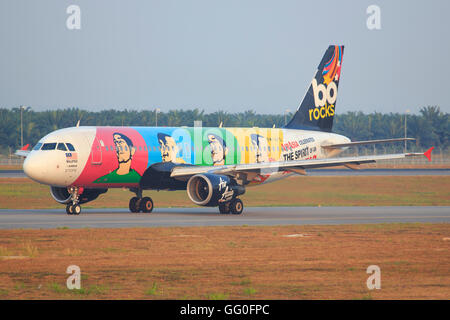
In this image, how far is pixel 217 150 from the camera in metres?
42.2

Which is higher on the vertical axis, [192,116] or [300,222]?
[192,116]

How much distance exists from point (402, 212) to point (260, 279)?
2397 centimetres

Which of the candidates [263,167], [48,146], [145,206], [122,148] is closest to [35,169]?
[48,146]

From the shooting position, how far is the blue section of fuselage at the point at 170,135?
39281 mm

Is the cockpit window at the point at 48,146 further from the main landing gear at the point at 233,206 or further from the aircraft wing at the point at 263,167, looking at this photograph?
the main landing gear at the point at 233,206

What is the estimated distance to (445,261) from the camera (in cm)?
2159

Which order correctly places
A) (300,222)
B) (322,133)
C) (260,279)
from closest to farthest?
(260,279)
(300,222)
(322,133)

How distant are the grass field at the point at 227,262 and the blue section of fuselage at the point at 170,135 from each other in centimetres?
1003

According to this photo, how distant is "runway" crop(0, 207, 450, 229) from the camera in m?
32.2

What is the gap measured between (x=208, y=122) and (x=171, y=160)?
8435cm

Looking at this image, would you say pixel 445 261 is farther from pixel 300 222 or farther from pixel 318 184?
pixel 318 184

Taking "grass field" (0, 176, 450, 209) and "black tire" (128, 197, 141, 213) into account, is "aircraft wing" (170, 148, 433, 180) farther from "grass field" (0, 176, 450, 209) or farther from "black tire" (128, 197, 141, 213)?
"grass field" (0, 176, 450, 209)

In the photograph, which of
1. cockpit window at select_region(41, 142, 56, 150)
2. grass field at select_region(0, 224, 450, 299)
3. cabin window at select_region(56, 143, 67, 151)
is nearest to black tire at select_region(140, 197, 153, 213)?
cabin window at select_region(56, 143, 67, 151)

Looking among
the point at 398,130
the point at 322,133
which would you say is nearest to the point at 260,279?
the point at 322,133
